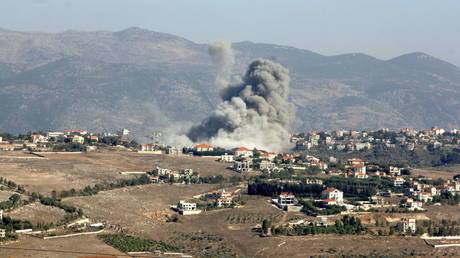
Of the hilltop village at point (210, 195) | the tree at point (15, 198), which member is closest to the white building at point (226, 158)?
the hilltop village at point (210, 195)

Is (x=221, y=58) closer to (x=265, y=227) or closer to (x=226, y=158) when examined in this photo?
(x=226, y=158)

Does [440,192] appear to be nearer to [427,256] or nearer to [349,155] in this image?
[427,256]

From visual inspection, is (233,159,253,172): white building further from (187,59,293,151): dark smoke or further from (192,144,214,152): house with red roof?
(187,59,293,151): dark smoke

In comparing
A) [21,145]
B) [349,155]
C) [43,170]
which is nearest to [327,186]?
[43,170]

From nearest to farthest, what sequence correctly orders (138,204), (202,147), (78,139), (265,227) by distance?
(265,227), (138,204), (202,147), (78,139)

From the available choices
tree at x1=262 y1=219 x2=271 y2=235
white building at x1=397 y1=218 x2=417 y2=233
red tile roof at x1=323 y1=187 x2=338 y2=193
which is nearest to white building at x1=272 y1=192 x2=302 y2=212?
red tile roof at x1=323 y1=187 x2=338 y2=193

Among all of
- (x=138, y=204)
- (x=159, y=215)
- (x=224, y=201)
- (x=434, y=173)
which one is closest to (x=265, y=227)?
(x=159, y=215)

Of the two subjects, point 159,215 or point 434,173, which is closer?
point 159,215
